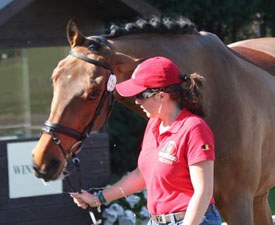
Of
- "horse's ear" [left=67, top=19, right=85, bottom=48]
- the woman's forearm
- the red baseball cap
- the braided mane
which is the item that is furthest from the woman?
the braided mane

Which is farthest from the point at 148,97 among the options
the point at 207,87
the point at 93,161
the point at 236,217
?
the point at 93,161

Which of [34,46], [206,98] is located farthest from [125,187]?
[34,46]

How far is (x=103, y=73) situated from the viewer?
13.4 ft

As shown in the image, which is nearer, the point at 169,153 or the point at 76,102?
the point at 169,153

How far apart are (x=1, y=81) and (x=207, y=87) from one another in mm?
5115

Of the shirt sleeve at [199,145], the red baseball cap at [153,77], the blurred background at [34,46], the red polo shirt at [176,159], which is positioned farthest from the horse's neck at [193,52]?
the blurred background at [34,46]

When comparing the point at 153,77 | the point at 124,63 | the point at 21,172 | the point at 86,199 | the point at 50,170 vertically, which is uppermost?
the point at 124,63

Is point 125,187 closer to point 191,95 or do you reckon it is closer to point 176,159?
point 176,159

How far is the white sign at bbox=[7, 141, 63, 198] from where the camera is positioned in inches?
334

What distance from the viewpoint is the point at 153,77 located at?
142 inches

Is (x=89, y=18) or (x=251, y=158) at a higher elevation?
(x=89, y=18)

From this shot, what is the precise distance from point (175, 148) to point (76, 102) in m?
0.69

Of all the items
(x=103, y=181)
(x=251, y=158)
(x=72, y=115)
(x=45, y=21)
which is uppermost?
(x=45, y=21)

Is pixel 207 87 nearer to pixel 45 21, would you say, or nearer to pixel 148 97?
pixel 148 97
